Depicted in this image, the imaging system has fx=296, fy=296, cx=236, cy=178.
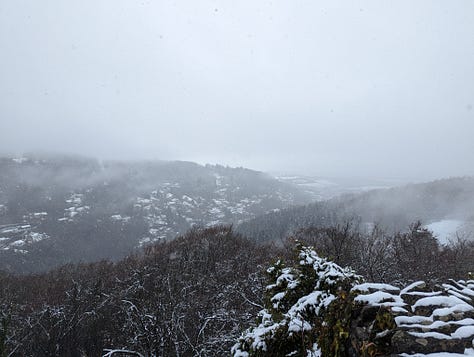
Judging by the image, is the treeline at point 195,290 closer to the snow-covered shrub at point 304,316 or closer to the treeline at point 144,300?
the treeline at point 144,300

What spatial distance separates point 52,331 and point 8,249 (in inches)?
8697

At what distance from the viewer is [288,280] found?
6070 millimetres

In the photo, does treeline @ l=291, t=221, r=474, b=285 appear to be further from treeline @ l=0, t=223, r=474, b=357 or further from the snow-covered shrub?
the snow-covered shrub

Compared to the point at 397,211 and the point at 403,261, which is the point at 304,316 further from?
the point at 397,211

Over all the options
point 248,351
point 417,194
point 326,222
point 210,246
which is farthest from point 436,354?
point 417,194

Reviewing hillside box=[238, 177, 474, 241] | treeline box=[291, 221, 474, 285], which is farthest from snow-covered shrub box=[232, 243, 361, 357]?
hillside box=[238, 177, 474, 241]

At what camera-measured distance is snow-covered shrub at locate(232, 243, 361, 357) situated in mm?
4031

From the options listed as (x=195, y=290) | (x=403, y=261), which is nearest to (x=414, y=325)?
(x=195, y=290)

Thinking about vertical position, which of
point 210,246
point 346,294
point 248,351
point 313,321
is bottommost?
point 210,246

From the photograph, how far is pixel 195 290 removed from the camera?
1789 cm

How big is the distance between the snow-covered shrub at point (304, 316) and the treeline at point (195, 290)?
247 cm

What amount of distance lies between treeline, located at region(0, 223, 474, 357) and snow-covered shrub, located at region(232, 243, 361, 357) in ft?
8.11

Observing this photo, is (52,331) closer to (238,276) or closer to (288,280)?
(238,276)

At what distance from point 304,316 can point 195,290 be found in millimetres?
14194
